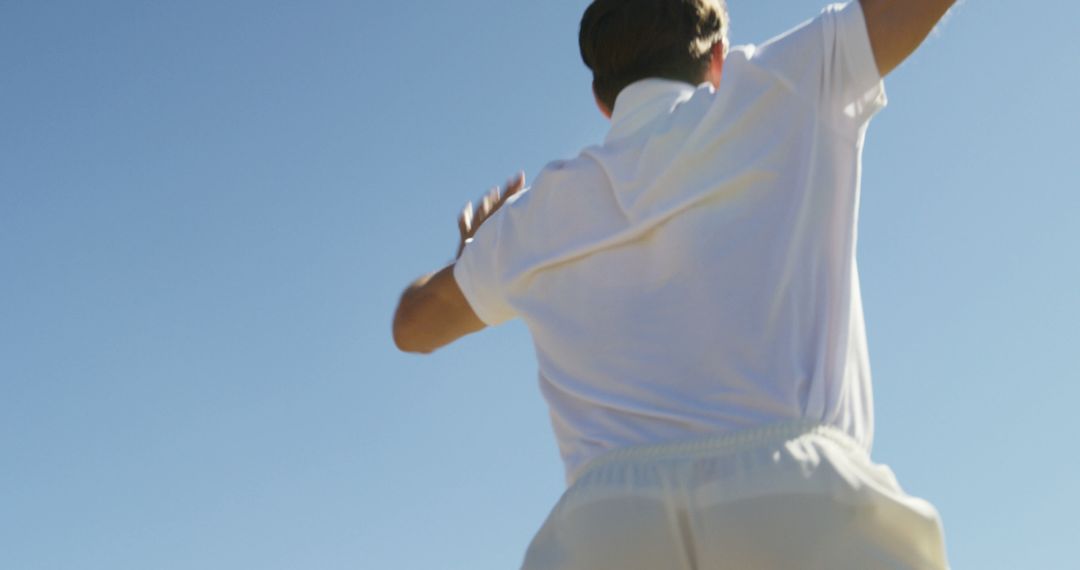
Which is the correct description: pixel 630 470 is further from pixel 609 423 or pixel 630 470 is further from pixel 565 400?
pixel 565 400

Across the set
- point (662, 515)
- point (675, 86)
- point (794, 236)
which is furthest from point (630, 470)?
point (675, 86)

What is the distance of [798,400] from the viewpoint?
3014mm

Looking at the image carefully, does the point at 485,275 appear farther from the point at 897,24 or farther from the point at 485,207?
the point at 897,24

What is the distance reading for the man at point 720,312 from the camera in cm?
290

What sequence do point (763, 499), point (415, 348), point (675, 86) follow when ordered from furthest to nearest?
point (415, 348), point (675, 86), point (763, 499)

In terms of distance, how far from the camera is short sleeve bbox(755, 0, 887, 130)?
10.5 ft

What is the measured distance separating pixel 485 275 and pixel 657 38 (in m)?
0.78

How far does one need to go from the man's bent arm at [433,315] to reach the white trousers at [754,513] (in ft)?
3.35

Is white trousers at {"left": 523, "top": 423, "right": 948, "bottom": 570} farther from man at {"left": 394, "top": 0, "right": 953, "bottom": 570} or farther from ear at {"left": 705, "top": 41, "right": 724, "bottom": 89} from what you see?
ear at {"left": 705, "top": 41, "right": 724, "bottom": 89}

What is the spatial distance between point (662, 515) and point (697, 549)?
101 mm

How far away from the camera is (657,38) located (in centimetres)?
370

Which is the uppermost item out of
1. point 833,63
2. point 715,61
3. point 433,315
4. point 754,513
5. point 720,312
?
point 715,61

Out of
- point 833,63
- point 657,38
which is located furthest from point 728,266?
point 657,38

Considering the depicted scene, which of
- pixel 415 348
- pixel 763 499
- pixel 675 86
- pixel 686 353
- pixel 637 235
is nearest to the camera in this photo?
pixel 763 499
